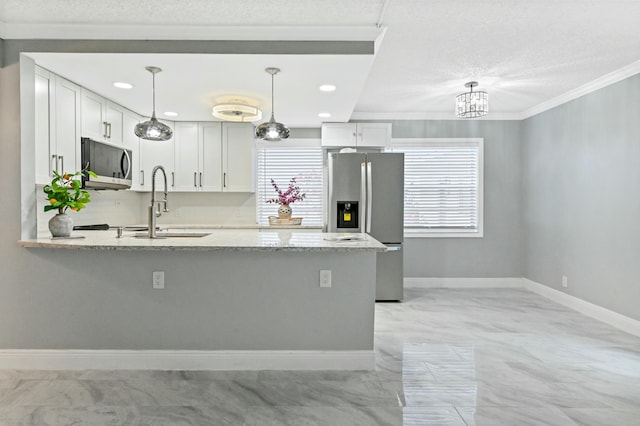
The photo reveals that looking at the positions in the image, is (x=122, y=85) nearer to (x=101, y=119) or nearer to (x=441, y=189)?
(x=101, y=119)

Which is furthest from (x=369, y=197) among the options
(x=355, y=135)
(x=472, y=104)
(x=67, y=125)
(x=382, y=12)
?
(x=67, y=125)

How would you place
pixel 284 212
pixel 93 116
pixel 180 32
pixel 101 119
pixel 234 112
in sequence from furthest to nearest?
pixel 284 212
pixel 101 119
pixel 93 116
pixel 234 112
pixel 180 32

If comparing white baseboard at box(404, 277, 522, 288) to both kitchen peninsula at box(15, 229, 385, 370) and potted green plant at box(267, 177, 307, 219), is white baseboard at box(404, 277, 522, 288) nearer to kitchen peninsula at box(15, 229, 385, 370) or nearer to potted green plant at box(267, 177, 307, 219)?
potted green plant at box(267, 177, 307, 219)

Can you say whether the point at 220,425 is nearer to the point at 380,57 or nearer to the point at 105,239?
the point at 105,239

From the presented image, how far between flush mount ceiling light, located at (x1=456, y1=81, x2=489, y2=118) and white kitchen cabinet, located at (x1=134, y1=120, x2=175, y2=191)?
11.0 feet

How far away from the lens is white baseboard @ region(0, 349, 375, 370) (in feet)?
9.14

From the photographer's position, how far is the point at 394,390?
247 cm

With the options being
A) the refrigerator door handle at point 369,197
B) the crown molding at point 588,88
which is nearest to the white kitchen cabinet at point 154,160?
the refrigerator door handle at point 369,197

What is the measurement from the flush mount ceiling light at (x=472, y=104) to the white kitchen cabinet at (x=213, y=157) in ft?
8.23

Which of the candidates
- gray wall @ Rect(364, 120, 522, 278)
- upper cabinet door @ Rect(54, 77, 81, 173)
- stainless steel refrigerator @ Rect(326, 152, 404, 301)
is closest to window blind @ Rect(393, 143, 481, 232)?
gray wall @ Rect(364, 120, 522, 278)

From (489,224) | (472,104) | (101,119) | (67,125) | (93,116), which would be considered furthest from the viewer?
(489,224)

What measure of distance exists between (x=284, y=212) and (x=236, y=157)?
0.91 metres

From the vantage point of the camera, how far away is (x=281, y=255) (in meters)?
2.82

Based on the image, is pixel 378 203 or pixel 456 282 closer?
pixel 378 203
